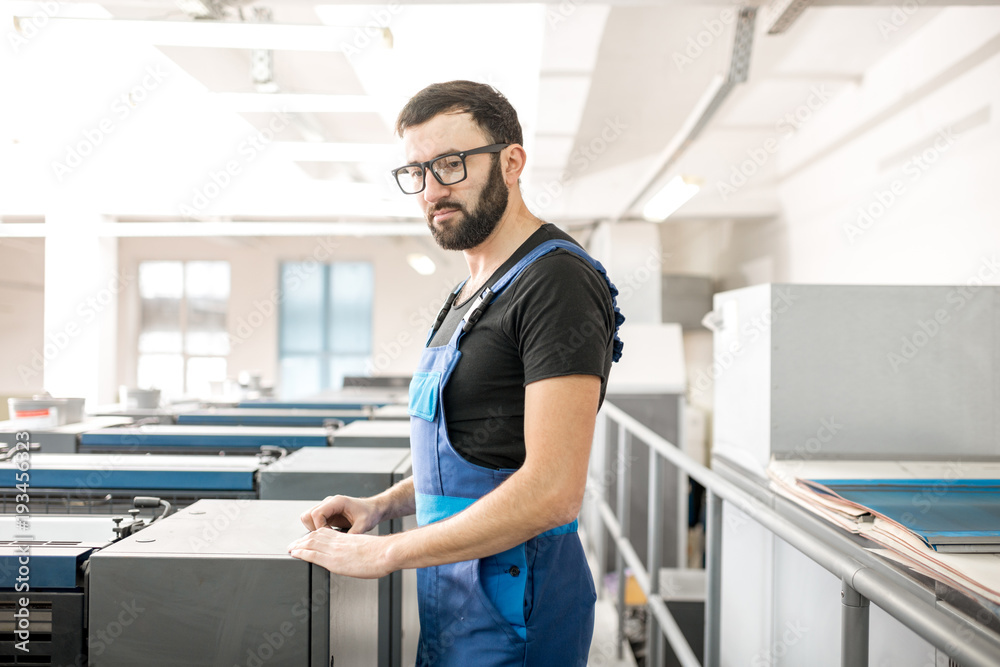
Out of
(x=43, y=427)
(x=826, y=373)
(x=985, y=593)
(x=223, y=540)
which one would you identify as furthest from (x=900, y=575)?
(x=43, y=427)

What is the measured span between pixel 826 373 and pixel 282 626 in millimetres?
1420

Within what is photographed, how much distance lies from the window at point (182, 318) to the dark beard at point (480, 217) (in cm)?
858

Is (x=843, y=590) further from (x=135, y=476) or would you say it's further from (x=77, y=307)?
(x=77, y=307)

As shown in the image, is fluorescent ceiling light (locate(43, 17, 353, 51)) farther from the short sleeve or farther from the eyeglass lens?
the short sleeve

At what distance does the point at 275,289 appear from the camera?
873 centimetres

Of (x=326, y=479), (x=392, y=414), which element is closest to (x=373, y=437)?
(x=326, y=479)

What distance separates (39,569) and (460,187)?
84cm

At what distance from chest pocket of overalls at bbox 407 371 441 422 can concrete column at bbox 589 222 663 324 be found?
200 inches

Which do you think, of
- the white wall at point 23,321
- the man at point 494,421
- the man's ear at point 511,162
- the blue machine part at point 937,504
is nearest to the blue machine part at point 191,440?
the man at point 494,421

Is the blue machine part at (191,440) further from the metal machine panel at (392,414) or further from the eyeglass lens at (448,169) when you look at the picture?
the eyeglass lens at (448,169)

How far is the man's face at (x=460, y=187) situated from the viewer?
97 centimetres

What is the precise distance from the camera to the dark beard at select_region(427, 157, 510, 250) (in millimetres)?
984

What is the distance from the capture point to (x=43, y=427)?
2.23m

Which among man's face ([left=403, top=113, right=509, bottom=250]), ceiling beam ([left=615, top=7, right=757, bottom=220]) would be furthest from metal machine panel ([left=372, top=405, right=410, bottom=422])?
ceiling beam ([left=615, top=7, right=757, bottom=220])
